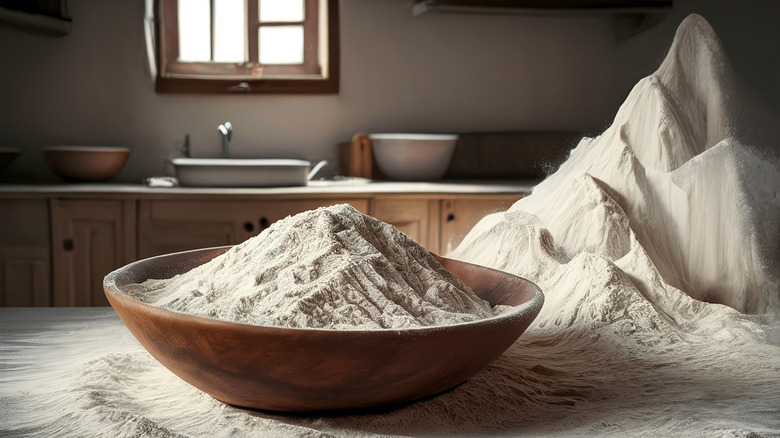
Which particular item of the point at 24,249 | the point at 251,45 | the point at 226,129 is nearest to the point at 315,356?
the point at 24,249

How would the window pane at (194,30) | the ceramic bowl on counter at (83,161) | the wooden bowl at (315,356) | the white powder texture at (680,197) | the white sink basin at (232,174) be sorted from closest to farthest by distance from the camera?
1. the wooden bowl at (315,356)
2. the white powder texture at (680,197)
3. the white sink basin at (232,174)
4. the ceramic bowl on counter at (83,161)
5. the window pane at (194,30)

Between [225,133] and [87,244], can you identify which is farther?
[225,133]

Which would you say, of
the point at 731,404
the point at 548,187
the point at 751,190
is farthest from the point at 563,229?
the point at 731,404

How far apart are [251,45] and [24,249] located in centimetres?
113

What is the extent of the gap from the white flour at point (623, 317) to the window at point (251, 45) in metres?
1.74

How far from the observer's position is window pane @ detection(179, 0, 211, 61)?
255cm

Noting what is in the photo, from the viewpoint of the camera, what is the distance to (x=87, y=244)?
6.62 feet

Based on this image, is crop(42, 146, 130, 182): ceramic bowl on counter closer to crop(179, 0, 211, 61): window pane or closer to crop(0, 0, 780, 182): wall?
crop(0, 0, 780, 182): wall

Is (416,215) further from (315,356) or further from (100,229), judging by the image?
(315,356)

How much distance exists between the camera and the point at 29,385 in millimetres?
588

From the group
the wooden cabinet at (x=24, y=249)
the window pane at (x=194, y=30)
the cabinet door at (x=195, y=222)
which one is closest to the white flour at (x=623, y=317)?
the cabinet door at (x=195, y=222)

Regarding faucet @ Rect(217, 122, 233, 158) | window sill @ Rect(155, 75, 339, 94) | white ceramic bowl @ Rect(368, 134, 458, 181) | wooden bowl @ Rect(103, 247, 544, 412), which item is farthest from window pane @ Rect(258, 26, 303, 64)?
wooden bowl @ Rect(103, 247, 544, 412)

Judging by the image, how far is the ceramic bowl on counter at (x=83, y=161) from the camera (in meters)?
2.23

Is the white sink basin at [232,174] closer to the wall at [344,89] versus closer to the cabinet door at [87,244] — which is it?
the cabinet door at [87,244]
